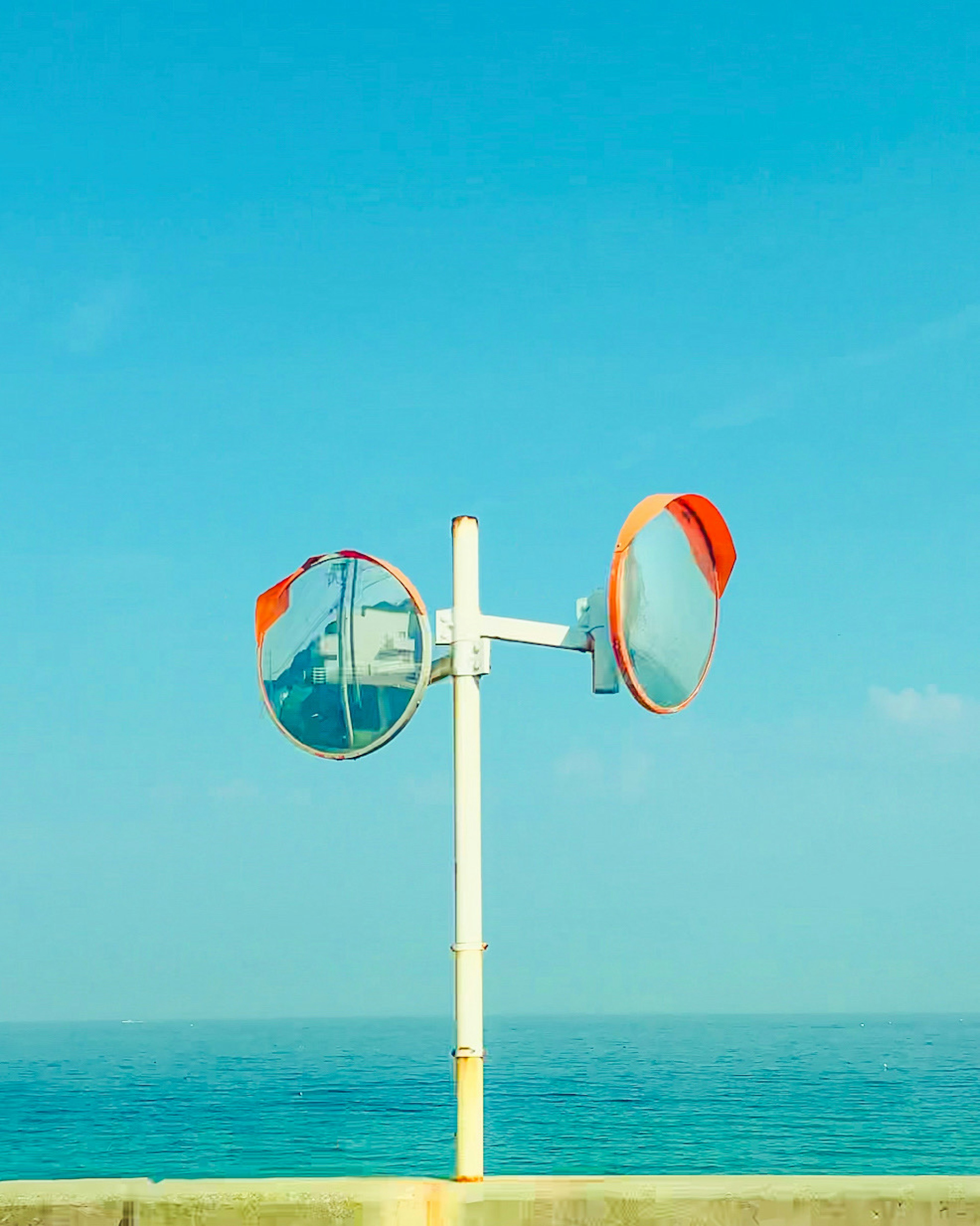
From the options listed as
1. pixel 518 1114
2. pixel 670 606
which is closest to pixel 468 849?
pixel 670 606

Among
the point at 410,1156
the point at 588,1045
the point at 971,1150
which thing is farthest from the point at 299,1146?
the point at 588,1045

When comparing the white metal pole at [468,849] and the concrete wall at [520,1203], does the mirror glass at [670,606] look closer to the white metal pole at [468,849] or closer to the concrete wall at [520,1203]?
the white metal pole at [468,849]

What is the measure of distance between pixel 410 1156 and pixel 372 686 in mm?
39479

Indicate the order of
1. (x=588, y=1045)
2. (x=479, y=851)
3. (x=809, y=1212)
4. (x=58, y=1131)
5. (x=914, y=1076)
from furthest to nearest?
(x=588, y=1045) < (x=914, y=1076) < (x=58, y=1131) < (x=479, y=851) < (x=809, y=1212)

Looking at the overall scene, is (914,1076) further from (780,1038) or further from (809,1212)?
(809,1212)

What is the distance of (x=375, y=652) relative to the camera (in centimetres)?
630

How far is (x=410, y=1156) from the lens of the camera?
140ft

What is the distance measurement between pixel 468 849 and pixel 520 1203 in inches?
54.4

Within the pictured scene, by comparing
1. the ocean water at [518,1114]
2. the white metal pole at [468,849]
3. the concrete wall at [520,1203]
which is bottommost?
the ocean water at [518,1114]

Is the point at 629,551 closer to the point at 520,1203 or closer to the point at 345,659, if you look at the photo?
the point at 345,659

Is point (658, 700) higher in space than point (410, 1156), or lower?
higher

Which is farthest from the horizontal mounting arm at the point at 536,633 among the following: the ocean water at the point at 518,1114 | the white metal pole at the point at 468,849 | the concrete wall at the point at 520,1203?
the ocean water at the point at 518,1114

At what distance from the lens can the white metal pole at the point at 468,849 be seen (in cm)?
579

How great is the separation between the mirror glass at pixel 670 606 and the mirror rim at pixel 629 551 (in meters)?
0.01
